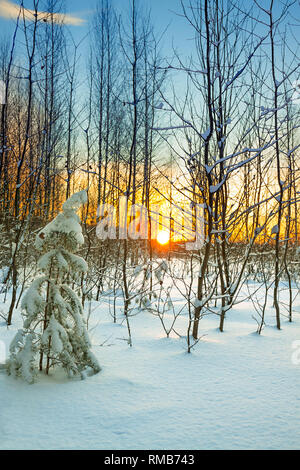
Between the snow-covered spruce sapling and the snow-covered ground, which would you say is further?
the snow-covered spruce sapling

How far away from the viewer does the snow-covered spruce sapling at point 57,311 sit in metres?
2.39

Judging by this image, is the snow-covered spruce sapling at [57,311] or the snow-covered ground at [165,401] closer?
the snow-covered ground at [165,401]

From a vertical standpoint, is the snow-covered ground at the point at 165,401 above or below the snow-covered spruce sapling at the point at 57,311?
below

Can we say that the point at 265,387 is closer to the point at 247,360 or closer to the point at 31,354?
the point at 247,360

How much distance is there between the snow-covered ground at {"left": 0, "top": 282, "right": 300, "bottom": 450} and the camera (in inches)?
69.7

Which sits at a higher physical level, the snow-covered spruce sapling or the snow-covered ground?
the snow-covered spruce sapling

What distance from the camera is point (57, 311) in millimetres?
2576

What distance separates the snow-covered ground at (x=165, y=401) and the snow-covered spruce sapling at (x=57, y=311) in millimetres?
152

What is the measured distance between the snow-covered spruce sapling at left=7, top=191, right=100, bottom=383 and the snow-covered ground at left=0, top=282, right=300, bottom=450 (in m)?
0.15

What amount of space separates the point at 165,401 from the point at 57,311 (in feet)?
3.60

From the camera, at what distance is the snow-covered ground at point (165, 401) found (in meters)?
1.77

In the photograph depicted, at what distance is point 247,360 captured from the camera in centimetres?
303
